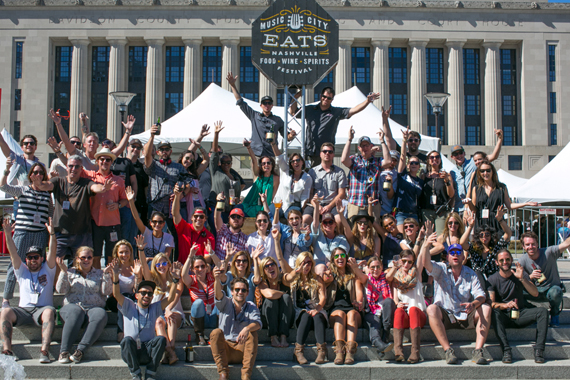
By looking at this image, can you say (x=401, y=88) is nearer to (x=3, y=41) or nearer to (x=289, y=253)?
(x=3, y=41)

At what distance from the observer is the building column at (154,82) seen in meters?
47.1

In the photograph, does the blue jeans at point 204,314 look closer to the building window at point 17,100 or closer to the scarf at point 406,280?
the scarf at point 406,280

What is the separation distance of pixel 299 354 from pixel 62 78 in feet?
162

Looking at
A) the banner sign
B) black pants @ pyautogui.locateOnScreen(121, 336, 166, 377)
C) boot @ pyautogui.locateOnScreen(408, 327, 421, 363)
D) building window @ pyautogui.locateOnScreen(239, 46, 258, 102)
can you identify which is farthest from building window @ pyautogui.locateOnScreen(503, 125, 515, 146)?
black pants @ pyautogui.locateOnScreen(121, 336, 166, 377)

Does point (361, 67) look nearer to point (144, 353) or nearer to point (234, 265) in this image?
point (234, 265)

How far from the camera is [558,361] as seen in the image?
7.08 m

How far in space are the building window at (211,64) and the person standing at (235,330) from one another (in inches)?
1748

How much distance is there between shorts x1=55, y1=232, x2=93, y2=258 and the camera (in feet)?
25.0

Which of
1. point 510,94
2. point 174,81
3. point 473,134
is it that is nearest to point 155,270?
point 174,81

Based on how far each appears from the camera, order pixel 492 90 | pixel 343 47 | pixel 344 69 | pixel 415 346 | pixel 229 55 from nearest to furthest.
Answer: pixel 415 346 → pixel 344 69 → pixel 343 47 → pixel 492 90 → pixel 229 55

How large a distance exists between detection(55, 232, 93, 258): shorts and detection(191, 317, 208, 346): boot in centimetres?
208

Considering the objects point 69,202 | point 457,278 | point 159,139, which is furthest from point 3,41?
point 457,278

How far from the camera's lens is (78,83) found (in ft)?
157

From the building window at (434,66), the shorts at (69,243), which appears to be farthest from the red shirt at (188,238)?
the building window at (434,66)
